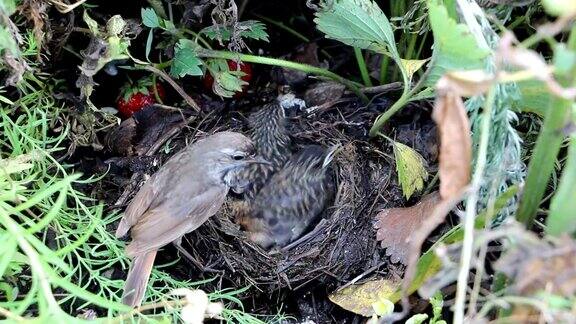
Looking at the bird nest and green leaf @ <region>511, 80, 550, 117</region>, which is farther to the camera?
the bird nest

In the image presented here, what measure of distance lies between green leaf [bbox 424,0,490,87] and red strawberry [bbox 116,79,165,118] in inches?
48.4

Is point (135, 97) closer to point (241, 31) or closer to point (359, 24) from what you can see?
point (241, 31)

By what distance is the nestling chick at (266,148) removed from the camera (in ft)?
9.62

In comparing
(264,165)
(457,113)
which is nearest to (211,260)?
(264,165)

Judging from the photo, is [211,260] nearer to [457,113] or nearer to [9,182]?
[9,182]

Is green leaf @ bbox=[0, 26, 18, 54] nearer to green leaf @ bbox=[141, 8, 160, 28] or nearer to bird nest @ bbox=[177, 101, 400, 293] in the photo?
green leaf @ bbox=[141, 8, 160, 28]

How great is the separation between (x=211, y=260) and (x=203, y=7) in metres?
0.80

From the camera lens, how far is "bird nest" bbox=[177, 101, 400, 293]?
102 inches

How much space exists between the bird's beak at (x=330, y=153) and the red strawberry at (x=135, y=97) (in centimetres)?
65

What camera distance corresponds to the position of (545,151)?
5.85 ft

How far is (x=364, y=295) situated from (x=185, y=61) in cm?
92


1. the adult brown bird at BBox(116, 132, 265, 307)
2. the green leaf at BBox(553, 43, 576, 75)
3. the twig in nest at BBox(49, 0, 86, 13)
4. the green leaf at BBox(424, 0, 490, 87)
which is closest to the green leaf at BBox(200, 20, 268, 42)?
the adult brown bird at BBox(116, 132, 265, 307)

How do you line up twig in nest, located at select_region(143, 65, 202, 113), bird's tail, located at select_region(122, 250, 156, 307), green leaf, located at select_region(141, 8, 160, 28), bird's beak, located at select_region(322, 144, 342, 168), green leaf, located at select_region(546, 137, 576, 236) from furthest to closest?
bird's beak, located at select_region(322, 144, 342, 168)
twig in nest, located at select_region(143, 65, 202, 113)
green leaf, located at select_region(141, 8, 160, 28)
bird's tail, located at select_region(122, 250, 156, 307)
green leaf, located at select_region(546, 137, 576, 236)

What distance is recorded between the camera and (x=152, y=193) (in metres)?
2.58
